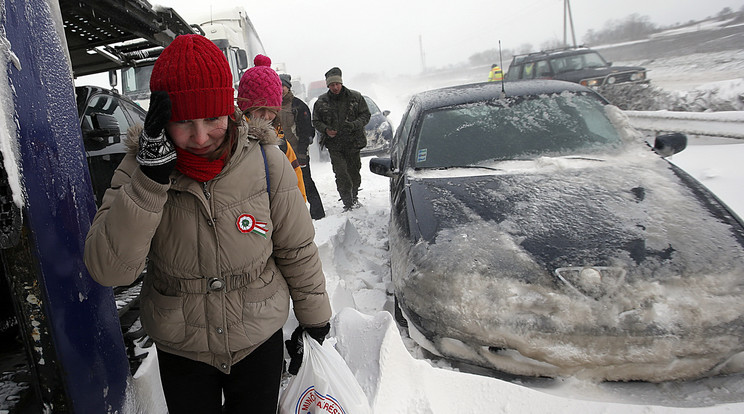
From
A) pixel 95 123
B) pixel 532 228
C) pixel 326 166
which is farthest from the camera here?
pixel 326 166

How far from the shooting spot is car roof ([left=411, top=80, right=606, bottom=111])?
4.03 m

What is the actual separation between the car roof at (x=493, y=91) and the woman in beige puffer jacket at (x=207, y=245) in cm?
284

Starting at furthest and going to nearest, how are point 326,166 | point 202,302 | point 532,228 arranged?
point 326,166, point 532,228, point 202,302

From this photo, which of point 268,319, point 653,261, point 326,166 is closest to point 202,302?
point 268,319

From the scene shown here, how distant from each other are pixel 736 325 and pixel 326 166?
8.45 m

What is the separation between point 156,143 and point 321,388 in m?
0.94

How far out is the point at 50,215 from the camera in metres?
1.51

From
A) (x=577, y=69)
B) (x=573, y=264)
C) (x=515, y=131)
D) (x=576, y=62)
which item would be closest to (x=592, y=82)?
(x=577, y=69)

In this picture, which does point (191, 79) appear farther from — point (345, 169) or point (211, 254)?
point (345, 169)

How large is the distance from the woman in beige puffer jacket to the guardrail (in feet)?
23.8

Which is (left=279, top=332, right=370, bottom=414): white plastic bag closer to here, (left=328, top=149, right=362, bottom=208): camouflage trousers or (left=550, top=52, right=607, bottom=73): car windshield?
(left=328, top=149, right=362, bottom=208): camouflage trousers

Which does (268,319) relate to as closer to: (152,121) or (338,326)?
(152,121)

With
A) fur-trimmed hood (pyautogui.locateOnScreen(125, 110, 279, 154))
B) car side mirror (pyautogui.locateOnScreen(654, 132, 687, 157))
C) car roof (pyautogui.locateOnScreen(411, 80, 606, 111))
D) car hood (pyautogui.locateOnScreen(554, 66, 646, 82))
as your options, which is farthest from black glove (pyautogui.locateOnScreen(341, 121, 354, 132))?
car hood (pyautogui.locateOnScreen(554, 66, 646, 82))

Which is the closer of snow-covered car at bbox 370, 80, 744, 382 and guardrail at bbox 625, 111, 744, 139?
snow-covered car at bbox 370, 80, 744, 382
